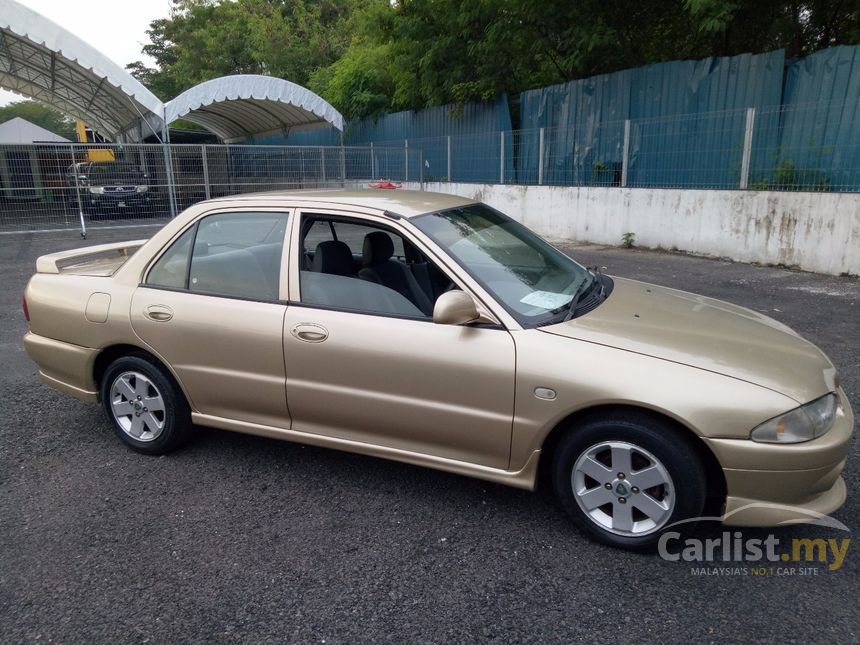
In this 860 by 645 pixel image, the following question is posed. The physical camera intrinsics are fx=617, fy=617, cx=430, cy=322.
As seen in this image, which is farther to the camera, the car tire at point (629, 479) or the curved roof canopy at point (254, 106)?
the curved roof canopy at point (254, 106)

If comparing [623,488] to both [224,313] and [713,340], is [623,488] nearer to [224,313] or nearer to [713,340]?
[713,340]

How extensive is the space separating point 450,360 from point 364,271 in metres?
1.05

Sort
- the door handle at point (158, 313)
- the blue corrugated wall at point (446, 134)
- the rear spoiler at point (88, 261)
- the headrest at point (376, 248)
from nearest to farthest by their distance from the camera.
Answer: the door handle at point (158, 313), the headrest at point (376, 248), the rear spoiler at point (88, 261), the blue corrugated wall at point (446, 134)

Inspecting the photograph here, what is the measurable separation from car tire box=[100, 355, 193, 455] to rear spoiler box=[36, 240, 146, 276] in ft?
2.35

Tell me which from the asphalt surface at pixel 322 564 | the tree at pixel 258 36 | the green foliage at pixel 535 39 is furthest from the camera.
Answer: the tree at pixel 258 36

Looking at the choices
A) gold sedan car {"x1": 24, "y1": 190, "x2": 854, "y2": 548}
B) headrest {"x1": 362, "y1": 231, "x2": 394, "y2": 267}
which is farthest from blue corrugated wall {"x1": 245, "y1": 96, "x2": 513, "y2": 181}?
gold sedan car {"x1": 24, "y1": 190, "x2": 854, "y2": 548}

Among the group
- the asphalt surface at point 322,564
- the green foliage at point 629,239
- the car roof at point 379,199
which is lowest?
the asphalt surface at point 322,564

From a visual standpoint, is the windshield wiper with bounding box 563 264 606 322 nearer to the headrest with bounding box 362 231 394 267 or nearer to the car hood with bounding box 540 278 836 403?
the car hood with bounding box 540 278 836 403

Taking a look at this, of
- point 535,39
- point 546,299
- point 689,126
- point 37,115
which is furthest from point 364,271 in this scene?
point 37,115

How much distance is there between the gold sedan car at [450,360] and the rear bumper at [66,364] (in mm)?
15

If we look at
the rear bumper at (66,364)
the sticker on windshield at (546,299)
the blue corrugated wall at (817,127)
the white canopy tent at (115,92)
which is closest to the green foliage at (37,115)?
the white canopy tent at (115,92)

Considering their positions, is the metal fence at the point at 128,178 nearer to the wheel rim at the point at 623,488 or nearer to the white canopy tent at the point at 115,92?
the white canopy tent at the point at 115,92

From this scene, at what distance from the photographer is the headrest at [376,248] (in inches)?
154

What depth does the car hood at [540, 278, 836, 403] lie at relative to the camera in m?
2.71
